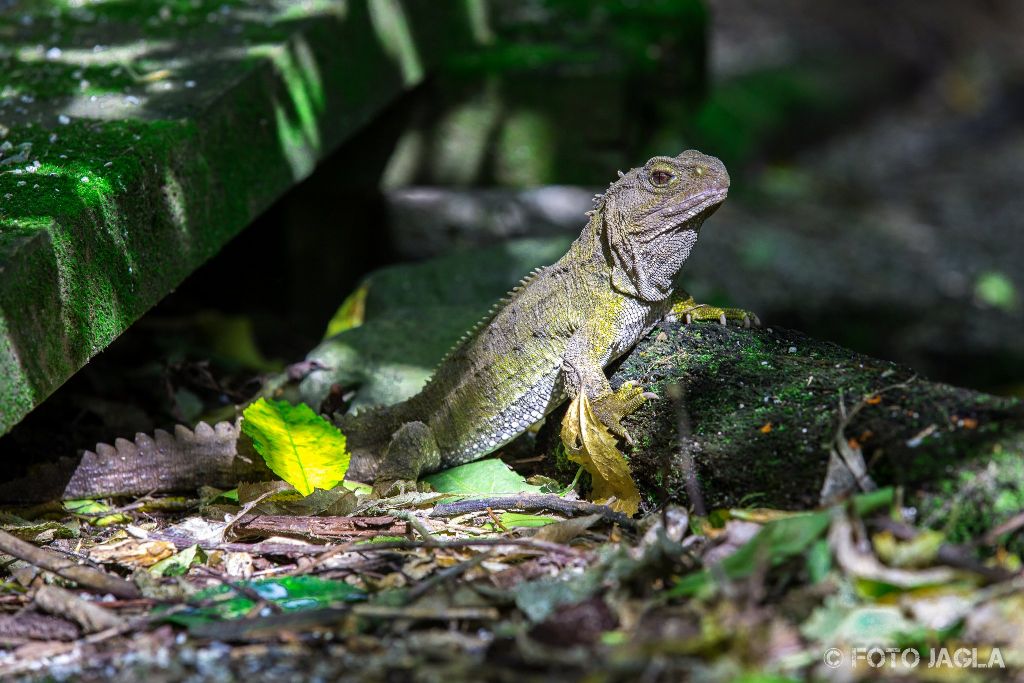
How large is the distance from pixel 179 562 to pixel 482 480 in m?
1.31

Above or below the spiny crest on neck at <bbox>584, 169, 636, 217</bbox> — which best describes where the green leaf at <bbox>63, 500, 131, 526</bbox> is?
below

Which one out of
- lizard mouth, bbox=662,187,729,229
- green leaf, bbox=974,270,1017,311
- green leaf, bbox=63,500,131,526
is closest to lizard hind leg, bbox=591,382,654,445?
lizard mouth, bbox=662,187,729,229

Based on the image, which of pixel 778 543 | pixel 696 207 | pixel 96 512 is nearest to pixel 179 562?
pixel 96 512

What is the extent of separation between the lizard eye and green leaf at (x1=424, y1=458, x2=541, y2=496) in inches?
51.6

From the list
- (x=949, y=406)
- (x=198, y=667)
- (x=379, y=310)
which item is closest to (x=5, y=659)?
(x=198, y=667)

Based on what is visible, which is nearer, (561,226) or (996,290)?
(561,226)

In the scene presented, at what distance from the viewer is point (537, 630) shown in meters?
2.95

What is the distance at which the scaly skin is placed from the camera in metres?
4.39

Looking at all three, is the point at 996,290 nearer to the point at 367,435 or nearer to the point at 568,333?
the point at 568,333

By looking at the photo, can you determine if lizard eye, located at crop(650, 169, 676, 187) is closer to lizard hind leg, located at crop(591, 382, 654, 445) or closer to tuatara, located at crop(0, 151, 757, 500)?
tuatara, located at crop(0, 151, 757, 500)

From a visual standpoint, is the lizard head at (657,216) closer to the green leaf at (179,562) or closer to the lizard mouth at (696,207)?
the lizard mouth at (696,207)

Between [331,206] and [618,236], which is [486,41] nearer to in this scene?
[331,206]

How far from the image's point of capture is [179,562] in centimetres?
366

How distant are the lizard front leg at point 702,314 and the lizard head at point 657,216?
14 cm
